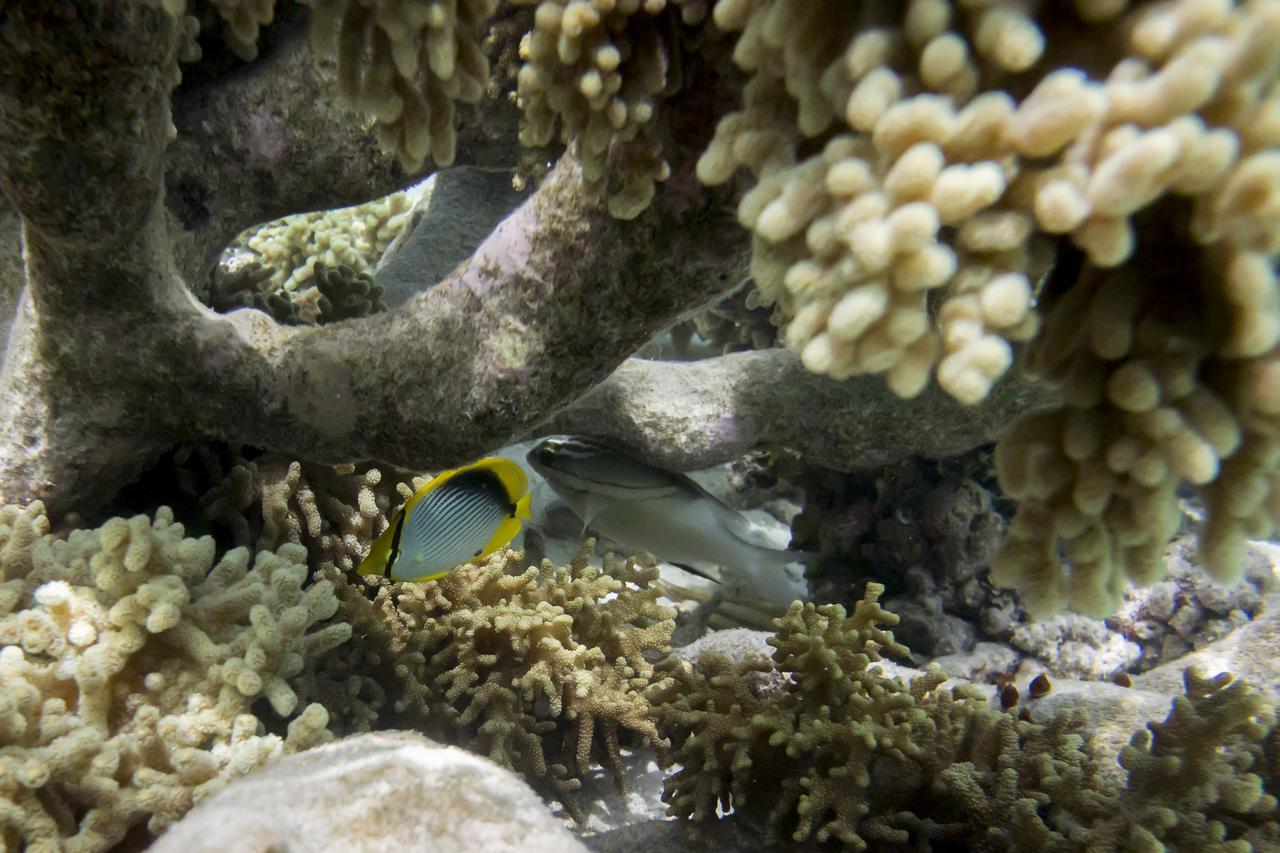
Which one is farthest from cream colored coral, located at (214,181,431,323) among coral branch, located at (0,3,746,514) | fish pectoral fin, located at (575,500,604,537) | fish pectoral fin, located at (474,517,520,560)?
fish pectoral fin, located at (474,517,520,560)

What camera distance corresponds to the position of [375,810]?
57.5 inches

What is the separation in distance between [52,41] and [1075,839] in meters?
3.36

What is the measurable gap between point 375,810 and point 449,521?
1.15 metres

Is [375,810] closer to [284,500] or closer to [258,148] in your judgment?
[284,500]

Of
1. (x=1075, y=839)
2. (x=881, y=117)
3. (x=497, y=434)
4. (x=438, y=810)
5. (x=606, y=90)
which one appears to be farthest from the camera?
(x=497, y=434)

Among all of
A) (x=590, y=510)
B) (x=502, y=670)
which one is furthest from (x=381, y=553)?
(x=590, y=510)

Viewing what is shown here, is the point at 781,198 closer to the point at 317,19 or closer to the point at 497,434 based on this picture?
the point at 317,19

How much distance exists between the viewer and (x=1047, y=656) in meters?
4.38

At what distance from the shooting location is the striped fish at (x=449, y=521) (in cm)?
247

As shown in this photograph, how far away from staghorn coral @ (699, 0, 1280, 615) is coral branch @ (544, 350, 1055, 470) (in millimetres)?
2255

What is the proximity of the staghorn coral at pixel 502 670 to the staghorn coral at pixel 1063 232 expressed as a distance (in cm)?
203

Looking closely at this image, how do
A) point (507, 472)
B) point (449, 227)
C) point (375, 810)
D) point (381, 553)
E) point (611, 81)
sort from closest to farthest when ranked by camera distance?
point (375, 810), point (611, 81), point (381, 553), point (507, 472), point (449, 227)

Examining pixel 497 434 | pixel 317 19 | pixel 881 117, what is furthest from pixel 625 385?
pixel 881 117

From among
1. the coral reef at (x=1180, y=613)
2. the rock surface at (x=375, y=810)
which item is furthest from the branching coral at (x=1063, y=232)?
the coral reef at (x=1180, y=613)
